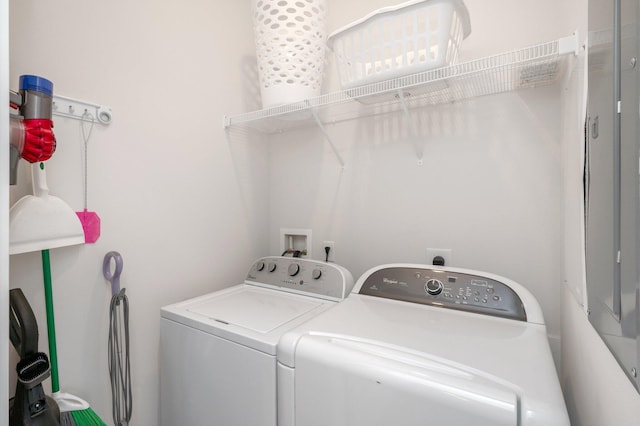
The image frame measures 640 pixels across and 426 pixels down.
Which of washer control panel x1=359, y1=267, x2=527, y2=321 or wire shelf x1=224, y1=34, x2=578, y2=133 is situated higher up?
wire shelf x1=224, y1=34, x2=578, y2=133

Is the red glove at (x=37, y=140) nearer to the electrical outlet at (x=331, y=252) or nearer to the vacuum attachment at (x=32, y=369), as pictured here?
the vacuum attachment at (x=32, y=369)

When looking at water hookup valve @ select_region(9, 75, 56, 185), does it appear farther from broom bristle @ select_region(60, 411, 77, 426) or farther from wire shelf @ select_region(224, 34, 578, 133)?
wire shelf @ select_region(224, 34, 578, 133)

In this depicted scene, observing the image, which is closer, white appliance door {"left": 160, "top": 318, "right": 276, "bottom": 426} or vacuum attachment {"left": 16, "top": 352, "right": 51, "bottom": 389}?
vacuum attachment {"left": 16, "top": 352, "right": 51, "bottom": 389}

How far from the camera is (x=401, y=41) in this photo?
1109 millimetres

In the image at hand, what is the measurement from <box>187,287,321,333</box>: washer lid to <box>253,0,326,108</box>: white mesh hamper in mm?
918

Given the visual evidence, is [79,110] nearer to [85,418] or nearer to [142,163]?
[142,163]

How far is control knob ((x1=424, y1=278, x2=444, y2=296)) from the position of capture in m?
1.14

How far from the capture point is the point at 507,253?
1280 millimetres

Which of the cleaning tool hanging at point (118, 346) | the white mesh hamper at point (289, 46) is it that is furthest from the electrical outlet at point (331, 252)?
the cleaning tool hanging at point (118, 346)

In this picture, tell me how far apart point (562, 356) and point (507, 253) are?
1.37ft

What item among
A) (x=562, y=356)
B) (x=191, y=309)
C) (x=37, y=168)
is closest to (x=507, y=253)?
(x=562, y=356)

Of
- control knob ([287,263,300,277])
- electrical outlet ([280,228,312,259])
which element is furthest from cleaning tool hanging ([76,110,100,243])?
electrical outlet ([280,228,312,259])

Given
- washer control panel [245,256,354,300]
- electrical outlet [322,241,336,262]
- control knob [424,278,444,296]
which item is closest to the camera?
control knob [424,278,444,296]

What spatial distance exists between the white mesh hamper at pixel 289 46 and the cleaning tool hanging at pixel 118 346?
0.99 m
